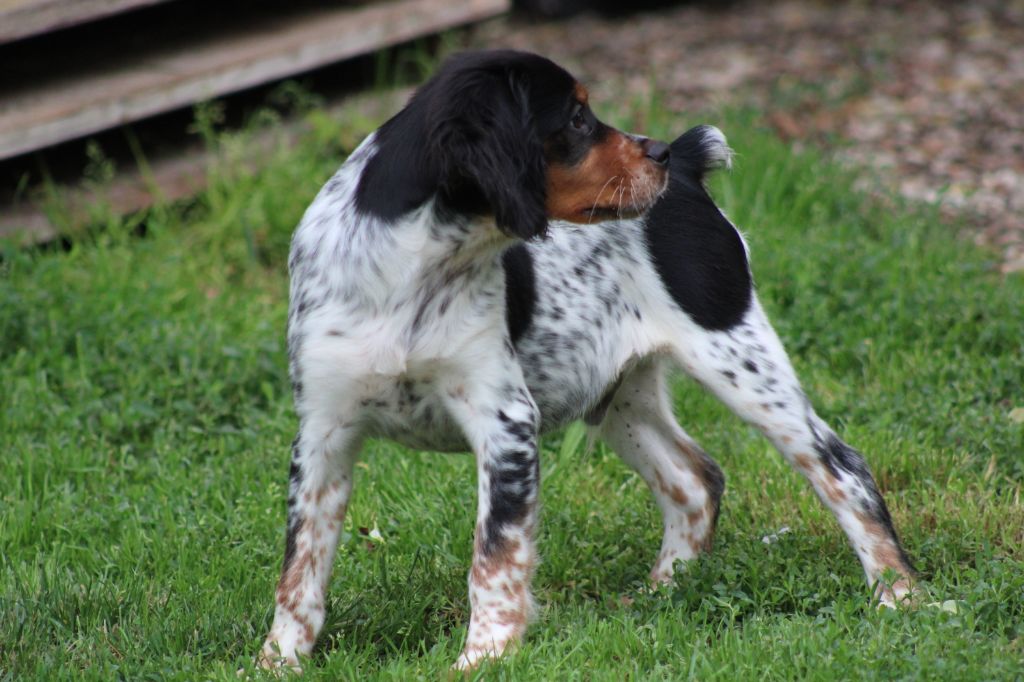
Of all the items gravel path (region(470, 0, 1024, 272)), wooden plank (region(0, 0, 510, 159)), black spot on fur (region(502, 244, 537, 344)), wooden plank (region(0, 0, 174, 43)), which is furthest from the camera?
gravel path (region(470, 0, 1024, 272))

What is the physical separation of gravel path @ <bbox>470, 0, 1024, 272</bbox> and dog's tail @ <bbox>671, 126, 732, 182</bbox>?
8.86 ft

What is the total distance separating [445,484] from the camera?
174 inches

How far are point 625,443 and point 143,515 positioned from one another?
1577mm

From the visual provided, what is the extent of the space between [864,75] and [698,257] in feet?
18.5

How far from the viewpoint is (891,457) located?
4492 mm

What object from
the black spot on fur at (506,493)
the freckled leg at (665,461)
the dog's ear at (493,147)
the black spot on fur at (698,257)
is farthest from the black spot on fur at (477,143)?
the freckled leg at (665,461)

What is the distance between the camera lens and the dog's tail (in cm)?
419

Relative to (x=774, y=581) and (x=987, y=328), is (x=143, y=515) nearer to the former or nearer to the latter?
(x=774, y=581)

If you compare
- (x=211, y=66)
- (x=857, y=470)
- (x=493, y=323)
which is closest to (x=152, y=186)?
(x=211, y=66)

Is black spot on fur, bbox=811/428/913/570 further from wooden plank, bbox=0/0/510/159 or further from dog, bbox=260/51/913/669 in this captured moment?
wooden plank, bbox=0/0/510/159

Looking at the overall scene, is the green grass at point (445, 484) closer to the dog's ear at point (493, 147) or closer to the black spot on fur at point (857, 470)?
the black spot on fur at point (857, 470)

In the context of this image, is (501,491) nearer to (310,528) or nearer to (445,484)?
(310,528)

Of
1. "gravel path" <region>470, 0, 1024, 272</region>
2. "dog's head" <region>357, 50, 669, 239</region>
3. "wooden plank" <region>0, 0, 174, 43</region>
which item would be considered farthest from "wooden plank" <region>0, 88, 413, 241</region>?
"dog's head" <region>357, 50, 669, 239</region>

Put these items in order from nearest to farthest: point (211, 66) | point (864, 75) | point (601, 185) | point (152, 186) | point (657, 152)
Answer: point (601, 185) < point (657, 152) < point (152, 186) < point (211, 66) < point (864, 75)
